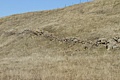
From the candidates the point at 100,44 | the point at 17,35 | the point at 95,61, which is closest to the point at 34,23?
the point at 17,35

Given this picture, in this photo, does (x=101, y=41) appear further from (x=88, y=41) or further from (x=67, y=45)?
(x=67, y=45)

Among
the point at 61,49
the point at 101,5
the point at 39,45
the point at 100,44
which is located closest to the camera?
the point at 100,44

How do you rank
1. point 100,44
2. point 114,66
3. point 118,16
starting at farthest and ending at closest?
point 118,16 < point 100,44 < point 114,66

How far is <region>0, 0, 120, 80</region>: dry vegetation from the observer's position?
18.3 m

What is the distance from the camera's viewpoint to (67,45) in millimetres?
28141

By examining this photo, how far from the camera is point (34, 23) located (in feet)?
140

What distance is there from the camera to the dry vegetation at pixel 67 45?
719 inches

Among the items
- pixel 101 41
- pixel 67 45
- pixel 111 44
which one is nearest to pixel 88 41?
pixel 101 41

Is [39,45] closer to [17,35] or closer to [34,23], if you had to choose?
[17,35]

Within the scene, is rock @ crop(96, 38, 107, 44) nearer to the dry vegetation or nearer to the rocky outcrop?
the rocky outcrop

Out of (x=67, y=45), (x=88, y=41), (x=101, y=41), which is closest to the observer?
(x=101, y=41)

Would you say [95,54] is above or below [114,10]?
below

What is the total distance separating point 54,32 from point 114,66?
671 inches

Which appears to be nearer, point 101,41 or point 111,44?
point 111,44
